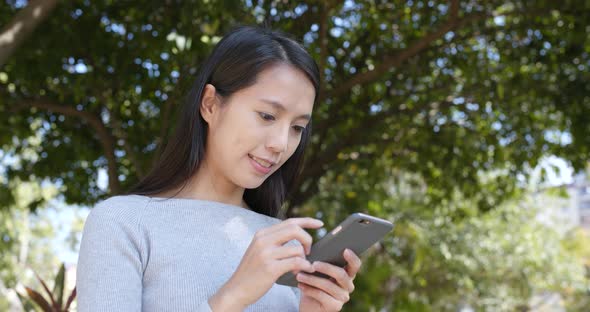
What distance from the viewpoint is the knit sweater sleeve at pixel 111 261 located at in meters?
1.62

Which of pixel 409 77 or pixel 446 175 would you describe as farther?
pixel 446 175

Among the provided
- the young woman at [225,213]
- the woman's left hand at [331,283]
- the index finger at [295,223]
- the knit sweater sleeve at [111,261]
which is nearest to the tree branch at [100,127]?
the young woman at [225,213]

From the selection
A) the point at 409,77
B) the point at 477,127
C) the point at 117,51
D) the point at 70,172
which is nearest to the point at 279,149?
the point at 117,51

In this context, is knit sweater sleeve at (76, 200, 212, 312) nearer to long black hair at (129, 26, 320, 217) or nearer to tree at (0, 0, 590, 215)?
long black hair at (129, 26, 320, 217)

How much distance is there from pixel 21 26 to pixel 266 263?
3.49 m

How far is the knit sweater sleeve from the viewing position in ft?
5.32

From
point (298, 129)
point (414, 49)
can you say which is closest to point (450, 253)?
point (414, 49)

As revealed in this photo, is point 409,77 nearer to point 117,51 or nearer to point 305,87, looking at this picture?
point 117,51

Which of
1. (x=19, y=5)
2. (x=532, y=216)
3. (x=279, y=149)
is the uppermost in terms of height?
(x=19, y=5)

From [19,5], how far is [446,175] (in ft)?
15.1

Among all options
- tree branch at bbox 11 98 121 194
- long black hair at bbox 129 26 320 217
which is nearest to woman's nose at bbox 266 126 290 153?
long black hair at bbox 129 26 320 217

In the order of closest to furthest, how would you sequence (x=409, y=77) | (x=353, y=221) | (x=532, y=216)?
(x=353, y=221) → (x=409, y=77) → (x=532, y=216)

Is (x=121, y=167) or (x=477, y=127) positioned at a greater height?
(x=477, y=127)

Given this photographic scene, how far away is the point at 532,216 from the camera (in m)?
18.3
